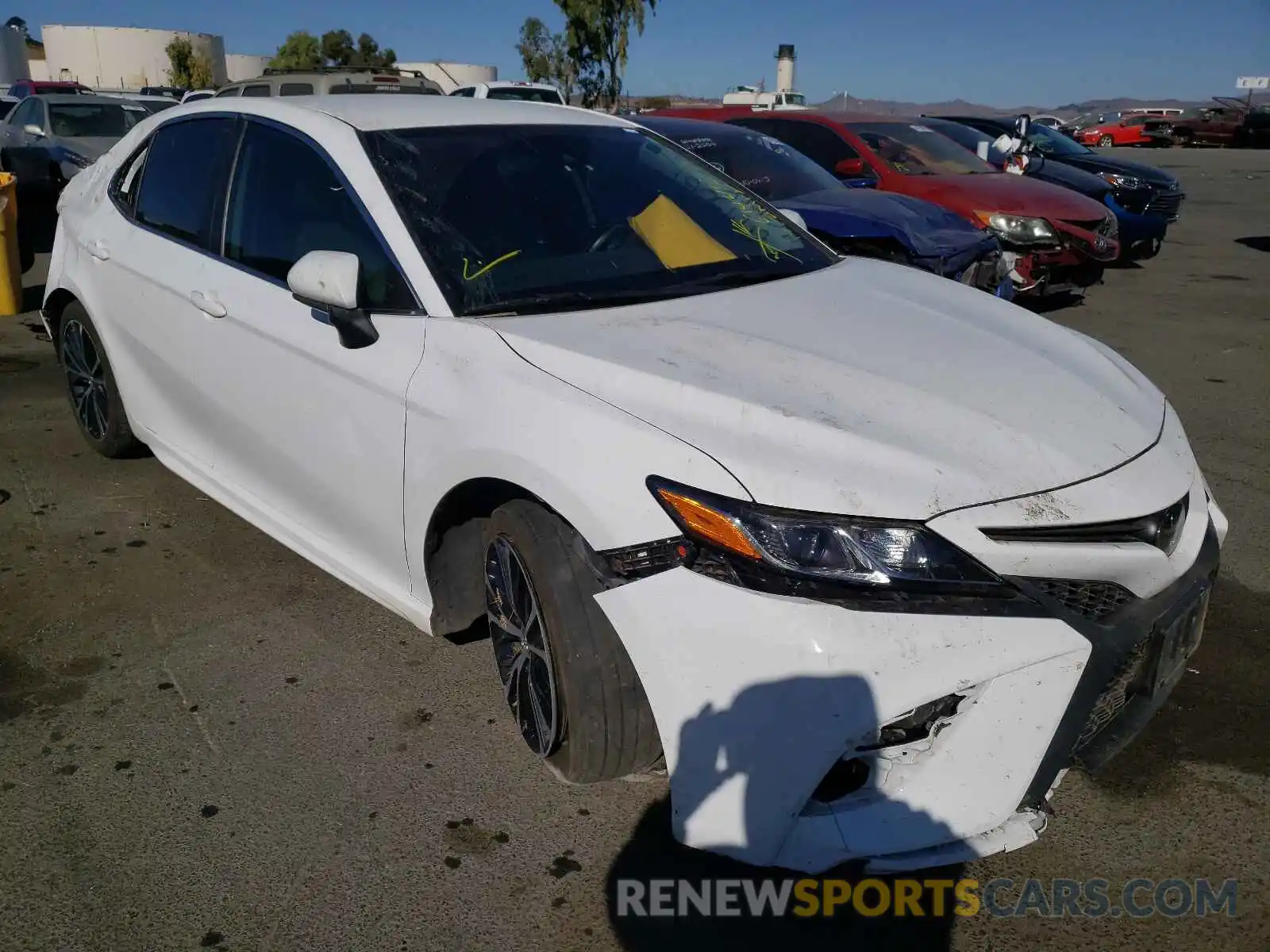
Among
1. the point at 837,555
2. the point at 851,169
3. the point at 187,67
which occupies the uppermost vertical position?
the point at 187,67

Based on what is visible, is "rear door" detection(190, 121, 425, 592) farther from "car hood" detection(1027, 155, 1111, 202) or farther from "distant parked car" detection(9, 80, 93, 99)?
"distant parked car" detection(9, 80, 93, 99)

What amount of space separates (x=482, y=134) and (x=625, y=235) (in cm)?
59

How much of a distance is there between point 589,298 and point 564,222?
0.41m

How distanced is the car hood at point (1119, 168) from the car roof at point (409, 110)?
402 inches

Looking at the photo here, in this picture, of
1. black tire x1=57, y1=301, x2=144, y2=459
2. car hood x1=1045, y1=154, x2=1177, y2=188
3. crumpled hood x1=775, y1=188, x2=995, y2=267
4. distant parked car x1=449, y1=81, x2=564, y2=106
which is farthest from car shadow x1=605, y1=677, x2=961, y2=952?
distant parked car x1=449, y1=81, x2=564, y2=106

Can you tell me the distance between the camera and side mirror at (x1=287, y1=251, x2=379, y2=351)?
2674 millimetres

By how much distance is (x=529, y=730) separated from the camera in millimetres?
2711

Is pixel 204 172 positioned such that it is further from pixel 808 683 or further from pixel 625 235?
pixel 808 683

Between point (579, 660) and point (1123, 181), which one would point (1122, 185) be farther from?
point (579, 660)

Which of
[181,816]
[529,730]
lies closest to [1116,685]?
[529,730]

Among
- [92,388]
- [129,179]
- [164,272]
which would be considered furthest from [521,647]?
[92,388]

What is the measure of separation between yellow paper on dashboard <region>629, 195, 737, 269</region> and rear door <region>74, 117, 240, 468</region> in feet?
4.85

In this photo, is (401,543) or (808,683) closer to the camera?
(808,683)

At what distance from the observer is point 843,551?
2039 mm
